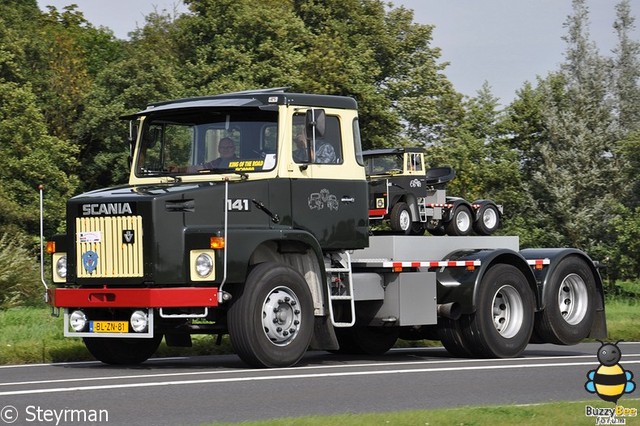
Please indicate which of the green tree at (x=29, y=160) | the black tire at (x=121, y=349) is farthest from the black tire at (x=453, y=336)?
the green tree at (x=29, y=160)

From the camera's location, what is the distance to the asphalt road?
9.96m

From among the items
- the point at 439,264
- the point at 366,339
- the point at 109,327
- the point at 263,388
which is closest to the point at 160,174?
the point at 109,327

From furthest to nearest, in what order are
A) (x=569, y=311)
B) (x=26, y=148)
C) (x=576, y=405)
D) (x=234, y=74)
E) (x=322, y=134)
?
1. (x=234, y=74)
2. (x=26, y=148)
3. (x=569, y=311)
4. (x=322, y=134)
5. (x=576, y=405)

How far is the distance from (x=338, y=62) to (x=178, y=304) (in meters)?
38.1

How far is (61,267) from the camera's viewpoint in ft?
46.6

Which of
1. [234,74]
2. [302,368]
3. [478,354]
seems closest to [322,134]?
[302,368]

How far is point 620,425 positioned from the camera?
9.38m

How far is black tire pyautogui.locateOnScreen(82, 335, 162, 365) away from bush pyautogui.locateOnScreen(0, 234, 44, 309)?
11.1m

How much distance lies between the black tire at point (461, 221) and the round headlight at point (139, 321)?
62.8ft

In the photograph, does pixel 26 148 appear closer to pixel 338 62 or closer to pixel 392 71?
pixel 338 62

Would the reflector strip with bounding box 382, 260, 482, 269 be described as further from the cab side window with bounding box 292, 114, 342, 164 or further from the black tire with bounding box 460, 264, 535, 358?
the cab side window with bounding box 292, 114, 342, 164

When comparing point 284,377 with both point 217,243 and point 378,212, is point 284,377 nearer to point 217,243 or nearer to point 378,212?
point 217,243

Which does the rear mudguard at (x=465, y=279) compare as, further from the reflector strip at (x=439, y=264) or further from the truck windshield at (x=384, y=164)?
the truck windshield at (x=384, y=164)

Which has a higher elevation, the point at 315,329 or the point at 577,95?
the point at 577,95
